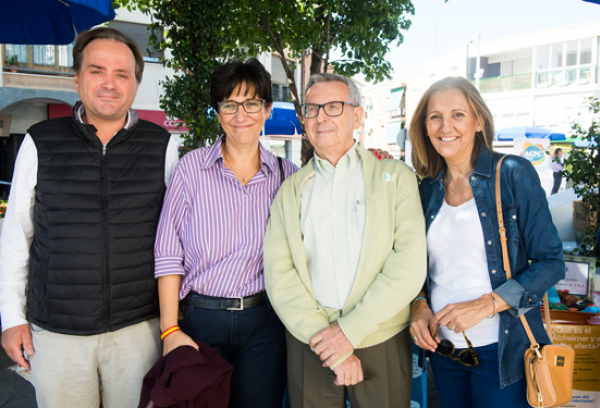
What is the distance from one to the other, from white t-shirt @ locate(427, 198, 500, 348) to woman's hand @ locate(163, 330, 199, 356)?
114 cm

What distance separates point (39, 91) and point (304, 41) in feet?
35.3

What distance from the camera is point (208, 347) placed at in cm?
201

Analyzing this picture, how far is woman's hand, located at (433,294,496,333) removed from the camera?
1.83m

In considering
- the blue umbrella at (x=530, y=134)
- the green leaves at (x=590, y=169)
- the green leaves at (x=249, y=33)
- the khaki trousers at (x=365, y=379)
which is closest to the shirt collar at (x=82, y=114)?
the khaki trousers at (x=365, y=379)

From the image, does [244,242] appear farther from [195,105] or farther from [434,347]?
[195,105]

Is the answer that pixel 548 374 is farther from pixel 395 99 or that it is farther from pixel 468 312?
pixel 395 99

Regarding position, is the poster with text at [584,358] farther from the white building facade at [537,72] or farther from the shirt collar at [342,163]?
the white building facade at [537,72]

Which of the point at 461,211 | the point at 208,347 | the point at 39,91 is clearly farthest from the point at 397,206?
the point at 39,91

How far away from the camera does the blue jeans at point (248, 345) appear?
213 cm

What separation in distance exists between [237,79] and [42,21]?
2.01 m

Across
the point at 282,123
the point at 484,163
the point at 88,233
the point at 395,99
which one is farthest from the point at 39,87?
the point at 395,99

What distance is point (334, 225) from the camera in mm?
2000

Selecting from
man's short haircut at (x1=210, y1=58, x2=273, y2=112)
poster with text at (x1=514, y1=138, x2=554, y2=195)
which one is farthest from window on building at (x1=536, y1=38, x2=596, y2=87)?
man's short haircut at (x1=210, y1=58, x2=273, y2=112)

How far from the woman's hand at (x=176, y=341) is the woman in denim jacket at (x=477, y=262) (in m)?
1.03
